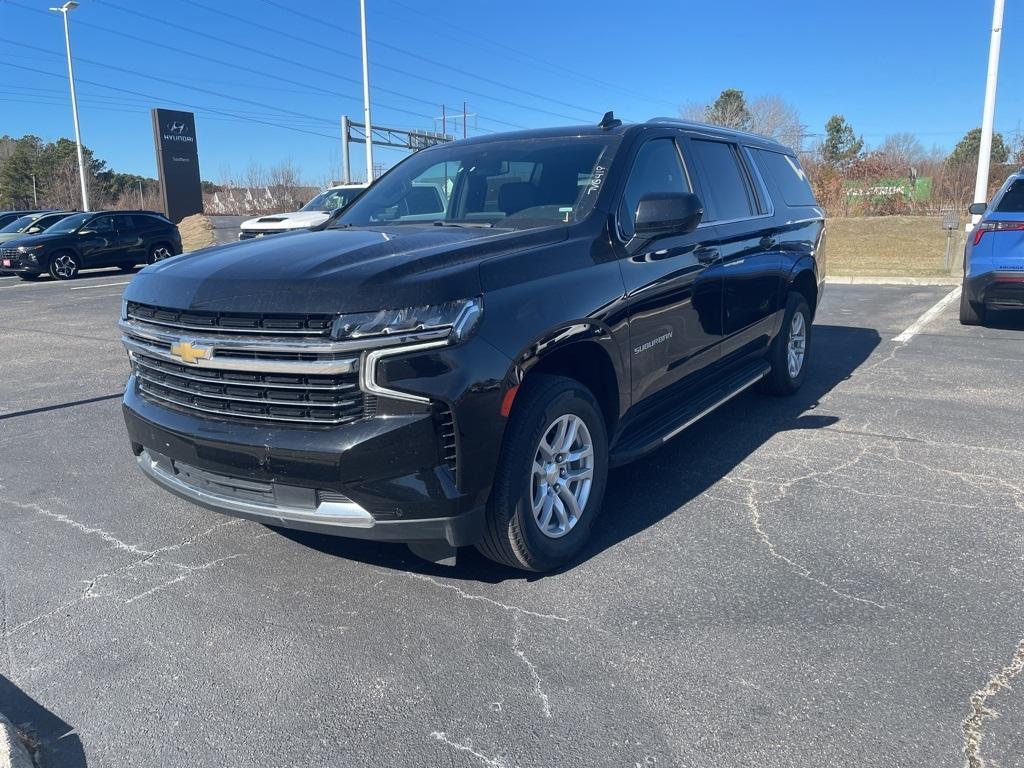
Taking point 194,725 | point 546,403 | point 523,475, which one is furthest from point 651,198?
point 194,725

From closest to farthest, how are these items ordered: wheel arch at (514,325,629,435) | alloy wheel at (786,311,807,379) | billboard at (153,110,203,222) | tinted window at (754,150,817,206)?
wheel arch at (514,325,629,435) < tinted window at (754,150,817,206) < alloy wheel at (786,311,807,379) < billboard at (153,110,203,222)

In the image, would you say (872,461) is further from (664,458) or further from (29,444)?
(29,444)

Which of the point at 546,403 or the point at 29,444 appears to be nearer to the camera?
the point at 546,403

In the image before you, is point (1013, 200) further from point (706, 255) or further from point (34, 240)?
point (34, 240)

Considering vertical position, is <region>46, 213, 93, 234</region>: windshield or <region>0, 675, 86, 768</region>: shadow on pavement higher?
<region>46, 213, 93, 234</region>: windshield

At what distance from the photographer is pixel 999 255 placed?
897 centimetres


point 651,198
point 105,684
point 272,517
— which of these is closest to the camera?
point 105,684

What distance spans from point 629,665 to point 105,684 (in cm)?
186

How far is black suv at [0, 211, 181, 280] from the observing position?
19219 millimetres

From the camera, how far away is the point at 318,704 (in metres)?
2.74

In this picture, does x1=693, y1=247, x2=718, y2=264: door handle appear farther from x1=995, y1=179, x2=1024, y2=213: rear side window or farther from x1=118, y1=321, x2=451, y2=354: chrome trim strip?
x1=995, y1=179, x2=1024, y2=213: rear side window

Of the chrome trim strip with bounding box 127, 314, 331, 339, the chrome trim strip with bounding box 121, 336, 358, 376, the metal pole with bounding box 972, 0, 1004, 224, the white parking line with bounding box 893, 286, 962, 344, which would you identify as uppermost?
the metal pole with bounding box 972, 0, 1004, 224

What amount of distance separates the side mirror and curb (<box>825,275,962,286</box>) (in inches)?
458

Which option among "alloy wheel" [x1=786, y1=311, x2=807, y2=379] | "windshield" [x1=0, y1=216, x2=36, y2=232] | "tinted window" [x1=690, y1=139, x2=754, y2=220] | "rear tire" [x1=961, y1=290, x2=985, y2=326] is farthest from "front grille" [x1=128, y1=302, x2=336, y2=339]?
"windshield" [x1=0, y1=216, x2=36, y2=232]
